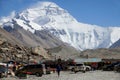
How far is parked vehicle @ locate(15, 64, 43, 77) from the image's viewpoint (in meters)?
58.7

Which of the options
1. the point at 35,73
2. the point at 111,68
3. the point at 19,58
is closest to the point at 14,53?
the point at 19,58

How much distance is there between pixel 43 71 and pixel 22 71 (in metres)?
3.48

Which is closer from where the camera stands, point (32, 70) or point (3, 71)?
point (3, 71)

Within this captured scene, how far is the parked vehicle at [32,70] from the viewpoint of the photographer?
5866 centimetres

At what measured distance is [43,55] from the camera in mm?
169125

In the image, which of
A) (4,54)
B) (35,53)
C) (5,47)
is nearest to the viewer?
(4,54)

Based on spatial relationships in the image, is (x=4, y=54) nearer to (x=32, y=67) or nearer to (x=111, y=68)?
(x=111, y=68)

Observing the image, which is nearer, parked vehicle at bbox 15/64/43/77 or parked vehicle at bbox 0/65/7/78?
parked vehicle at bbox 0/65/7/78

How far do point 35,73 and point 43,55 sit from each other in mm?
109572

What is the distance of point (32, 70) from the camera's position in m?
59.3

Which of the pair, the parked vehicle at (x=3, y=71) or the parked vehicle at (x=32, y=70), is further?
the parked vehicle at (x=32, y=70)

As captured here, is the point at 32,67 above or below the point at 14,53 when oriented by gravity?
below

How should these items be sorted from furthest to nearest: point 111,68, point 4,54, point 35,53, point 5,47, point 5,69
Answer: point 35,53 → point 5,47 → point 4,54 → point 111,68 → point 5,69

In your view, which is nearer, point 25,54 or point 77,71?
point 77,71
